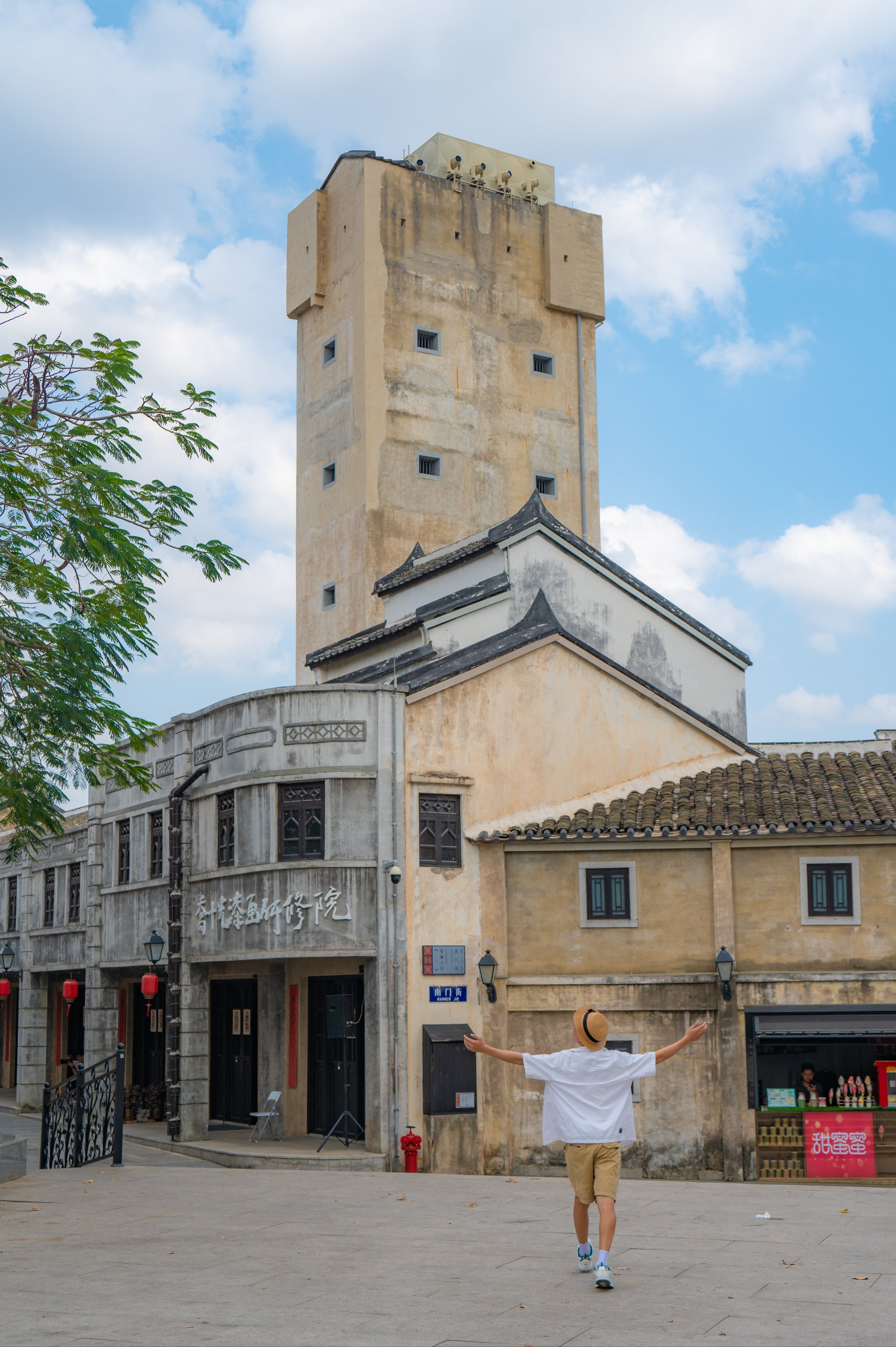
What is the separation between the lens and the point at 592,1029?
9680mm

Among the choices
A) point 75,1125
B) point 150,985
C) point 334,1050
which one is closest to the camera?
point 75,1125

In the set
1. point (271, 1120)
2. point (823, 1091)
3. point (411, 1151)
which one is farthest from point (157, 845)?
point (823, 1091)

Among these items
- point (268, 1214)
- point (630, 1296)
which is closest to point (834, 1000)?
point (268, 1214)

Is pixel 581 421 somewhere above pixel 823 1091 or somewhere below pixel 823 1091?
above

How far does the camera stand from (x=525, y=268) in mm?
46219

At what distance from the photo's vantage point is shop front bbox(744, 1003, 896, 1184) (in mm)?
22062

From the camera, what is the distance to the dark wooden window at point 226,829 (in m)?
24.6

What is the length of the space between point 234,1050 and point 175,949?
328 centimetres

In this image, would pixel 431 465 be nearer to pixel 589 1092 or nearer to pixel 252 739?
pixel 252 739

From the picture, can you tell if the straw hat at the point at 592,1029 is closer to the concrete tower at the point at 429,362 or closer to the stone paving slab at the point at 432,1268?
the stone paving slab at the point at 432,1268

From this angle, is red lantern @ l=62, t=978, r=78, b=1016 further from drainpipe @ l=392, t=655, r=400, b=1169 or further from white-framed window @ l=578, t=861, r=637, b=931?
white-framed window @ l=578, t=861, r=637, b=931

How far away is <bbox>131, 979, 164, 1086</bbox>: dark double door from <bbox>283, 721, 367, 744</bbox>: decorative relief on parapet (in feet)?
34.6

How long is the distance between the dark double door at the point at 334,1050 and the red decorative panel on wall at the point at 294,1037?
0.22 m

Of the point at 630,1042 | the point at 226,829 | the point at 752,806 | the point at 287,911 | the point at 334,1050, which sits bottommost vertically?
the point at 334,1050
